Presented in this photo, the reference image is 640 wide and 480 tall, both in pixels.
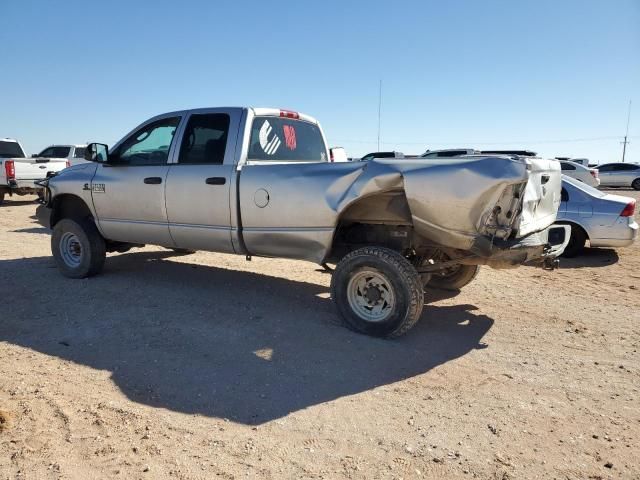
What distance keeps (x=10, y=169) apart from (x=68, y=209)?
10046 millimetres

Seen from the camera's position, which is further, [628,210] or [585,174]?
[585,174]

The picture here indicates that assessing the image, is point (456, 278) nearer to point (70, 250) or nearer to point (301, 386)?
point (301, 386)

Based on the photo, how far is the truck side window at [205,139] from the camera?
17.6ft

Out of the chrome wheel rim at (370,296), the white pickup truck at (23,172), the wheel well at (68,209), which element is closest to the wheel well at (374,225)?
the chrome wheel rim at (370,296)

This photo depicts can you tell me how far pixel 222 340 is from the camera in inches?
173

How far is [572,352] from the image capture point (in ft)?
14.1

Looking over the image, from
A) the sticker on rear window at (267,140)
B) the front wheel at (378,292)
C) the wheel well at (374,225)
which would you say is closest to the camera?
the front wheel at (378,292)

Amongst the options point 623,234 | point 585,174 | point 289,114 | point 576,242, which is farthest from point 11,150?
point 585,174

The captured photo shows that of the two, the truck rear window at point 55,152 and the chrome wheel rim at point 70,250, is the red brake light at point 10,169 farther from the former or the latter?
A: the chrome wheel rim at point 70,250

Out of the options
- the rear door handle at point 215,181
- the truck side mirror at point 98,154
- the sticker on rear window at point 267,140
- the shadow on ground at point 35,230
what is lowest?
the shadow on ground at point 35,230

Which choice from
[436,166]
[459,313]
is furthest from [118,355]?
[459,313]

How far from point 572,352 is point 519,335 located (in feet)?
1.69

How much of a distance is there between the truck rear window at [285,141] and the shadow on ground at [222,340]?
1669 millimetres

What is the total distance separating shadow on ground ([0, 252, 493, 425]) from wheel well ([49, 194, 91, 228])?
34.2 inches
